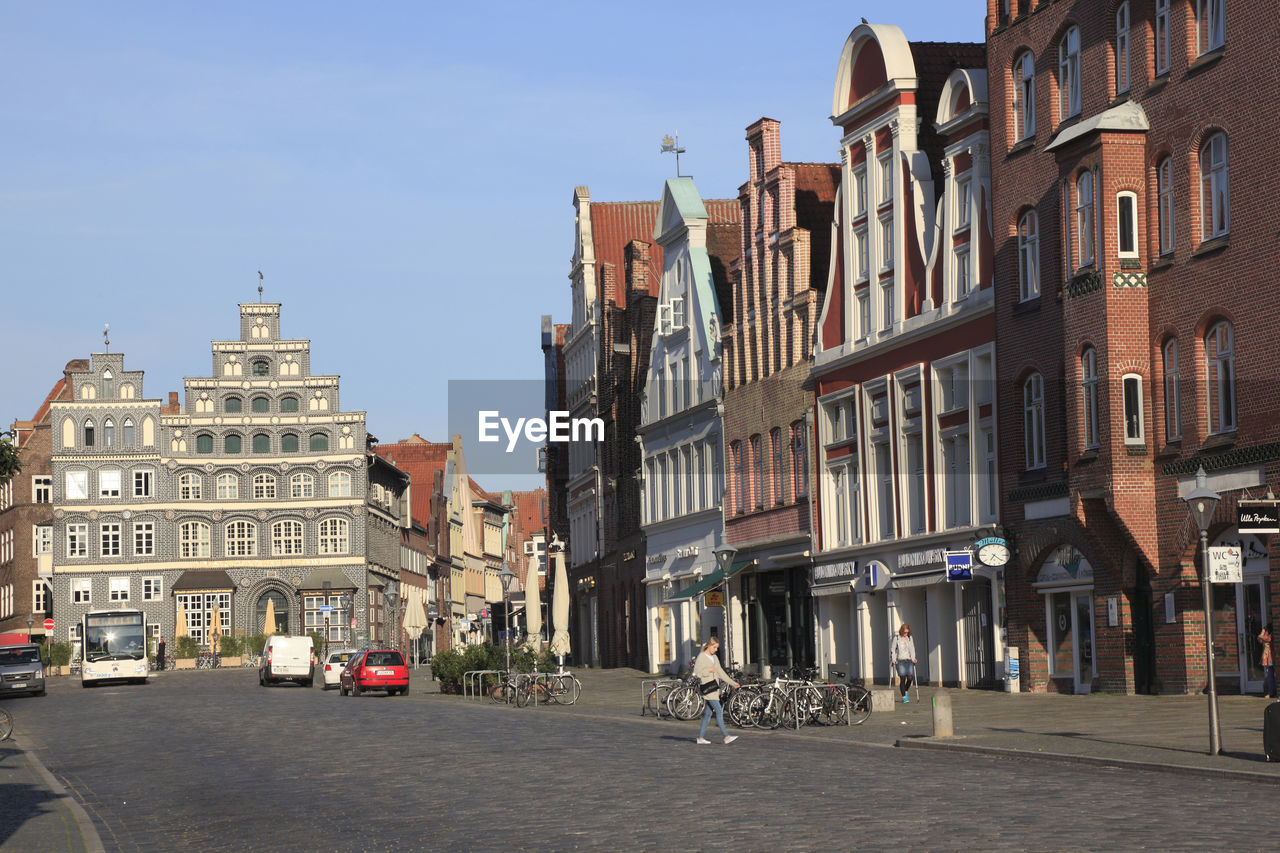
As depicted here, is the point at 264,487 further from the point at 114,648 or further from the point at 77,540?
the point at 114,648

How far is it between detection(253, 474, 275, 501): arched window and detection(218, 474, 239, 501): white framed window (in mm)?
1076

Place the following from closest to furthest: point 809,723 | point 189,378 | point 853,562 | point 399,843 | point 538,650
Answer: point 399,843 → point 809,723 → point 853,562 → point 538,650 → point 189,378

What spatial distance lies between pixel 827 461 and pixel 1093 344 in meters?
15.1

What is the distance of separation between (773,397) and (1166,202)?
20.1 meters

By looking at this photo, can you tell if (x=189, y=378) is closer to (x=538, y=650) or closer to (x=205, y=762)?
(x=538, y=650)

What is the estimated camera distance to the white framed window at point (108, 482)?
10775 centimetres

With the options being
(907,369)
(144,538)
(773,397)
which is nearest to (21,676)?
(773,397)

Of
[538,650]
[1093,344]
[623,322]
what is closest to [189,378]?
[623,322]

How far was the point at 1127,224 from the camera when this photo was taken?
3625 centimetres

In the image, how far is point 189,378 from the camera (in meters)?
108

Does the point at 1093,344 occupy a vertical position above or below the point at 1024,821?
above

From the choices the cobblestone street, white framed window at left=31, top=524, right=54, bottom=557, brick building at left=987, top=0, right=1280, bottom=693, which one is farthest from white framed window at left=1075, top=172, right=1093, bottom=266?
white framed window at left=31, top=524, right=54, bottom=557

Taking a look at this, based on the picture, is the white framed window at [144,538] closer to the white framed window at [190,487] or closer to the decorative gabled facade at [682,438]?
the white framed window at [190,487]

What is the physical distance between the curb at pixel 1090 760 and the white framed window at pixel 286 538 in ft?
281
